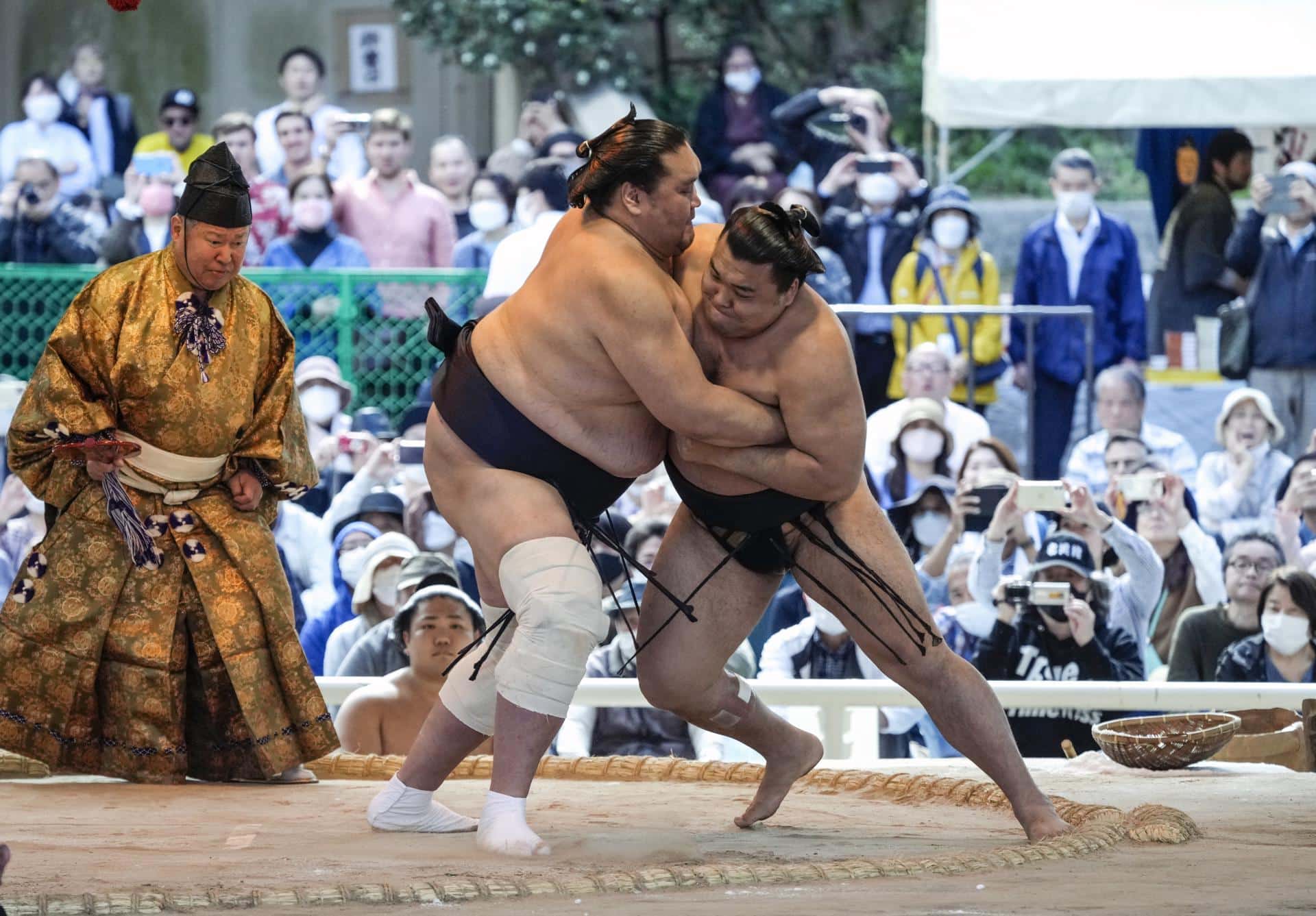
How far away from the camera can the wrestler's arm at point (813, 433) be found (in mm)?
2602

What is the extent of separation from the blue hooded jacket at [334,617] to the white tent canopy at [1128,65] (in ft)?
8.14

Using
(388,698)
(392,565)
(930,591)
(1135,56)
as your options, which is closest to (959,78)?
(1135,56)

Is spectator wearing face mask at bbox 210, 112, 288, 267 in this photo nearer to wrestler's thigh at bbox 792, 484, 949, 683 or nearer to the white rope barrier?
the white rope barrier

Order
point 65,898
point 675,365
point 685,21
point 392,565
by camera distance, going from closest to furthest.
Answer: point 65,898 < point 675,365 < point 392,565 < point 685,21

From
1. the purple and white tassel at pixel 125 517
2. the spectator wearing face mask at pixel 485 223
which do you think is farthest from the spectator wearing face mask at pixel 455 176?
the purple and white tassel at pixel 125 517

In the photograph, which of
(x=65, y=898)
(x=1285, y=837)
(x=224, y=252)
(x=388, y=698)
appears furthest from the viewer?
(x=388, y=698)

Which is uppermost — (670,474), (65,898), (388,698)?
(670,474)

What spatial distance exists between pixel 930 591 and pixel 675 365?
218 cm

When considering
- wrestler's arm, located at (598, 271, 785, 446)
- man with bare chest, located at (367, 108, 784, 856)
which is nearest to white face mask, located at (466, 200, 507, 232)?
man with bare chest, located at (367, 108, 784, 856)

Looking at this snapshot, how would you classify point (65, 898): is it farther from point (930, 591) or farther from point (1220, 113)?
point (1220, 113)

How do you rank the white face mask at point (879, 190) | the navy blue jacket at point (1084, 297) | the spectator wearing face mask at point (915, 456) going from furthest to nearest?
1. the white face mask at point (879, 190)
2. the navy blue jacket at point (1084, 297)
3. the spectator wearing face mask at point (915, 456)

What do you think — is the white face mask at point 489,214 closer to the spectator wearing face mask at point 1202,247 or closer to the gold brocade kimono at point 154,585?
the spectator wearing face mask at point 1202,247

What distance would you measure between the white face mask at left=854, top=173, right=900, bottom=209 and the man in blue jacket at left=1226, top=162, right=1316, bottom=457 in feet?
3.85

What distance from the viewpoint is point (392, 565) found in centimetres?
440
